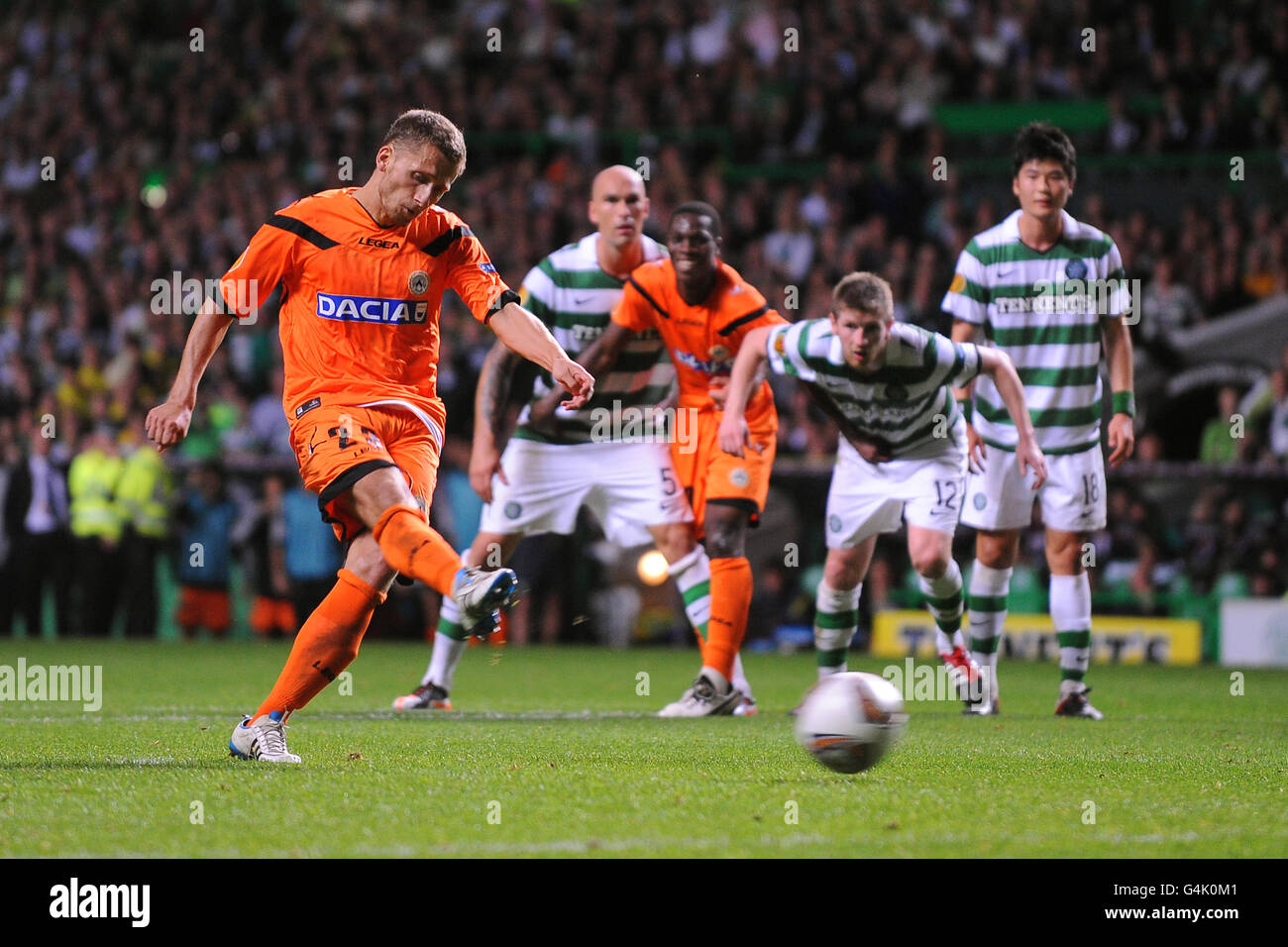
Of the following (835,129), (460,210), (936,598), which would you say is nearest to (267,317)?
(460,210)

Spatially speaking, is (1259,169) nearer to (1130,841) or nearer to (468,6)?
(468,6)

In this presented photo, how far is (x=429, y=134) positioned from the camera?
5.37 metres

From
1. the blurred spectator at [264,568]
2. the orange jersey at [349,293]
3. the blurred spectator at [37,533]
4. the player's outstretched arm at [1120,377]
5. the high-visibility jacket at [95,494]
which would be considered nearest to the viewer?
the orange jersey at [349,293]

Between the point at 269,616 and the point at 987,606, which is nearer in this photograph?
the point at 987,606

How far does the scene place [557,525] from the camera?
8.26 meters

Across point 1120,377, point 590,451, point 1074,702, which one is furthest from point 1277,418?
point 590,451

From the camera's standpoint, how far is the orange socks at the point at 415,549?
483 centimetres

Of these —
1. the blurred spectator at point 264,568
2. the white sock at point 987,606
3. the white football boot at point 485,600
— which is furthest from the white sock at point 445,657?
the blurred spectator at point 264,568

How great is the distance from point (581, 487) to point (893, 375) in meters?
1.74

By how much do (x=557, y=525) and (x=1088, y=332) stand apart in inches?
105

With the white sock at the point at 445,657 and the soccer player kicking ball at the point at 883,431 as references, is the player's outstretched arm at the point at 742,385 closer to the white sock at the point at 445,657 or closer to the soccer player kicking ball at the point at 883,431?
the soccer player kicking ball at the point at 883,431

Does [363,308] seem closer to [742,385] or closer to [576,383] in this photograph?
[576,383]

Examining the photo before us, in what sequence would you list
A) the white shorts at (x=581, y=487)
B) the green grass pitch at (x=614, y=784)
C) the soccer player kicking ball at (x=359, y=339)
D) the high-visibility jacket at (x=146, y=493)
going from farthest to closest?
the high-visibility jacket at (x=146, y=493) < the white shorts at (x=581, y=487) < the soccer player kicking ball at (x=359, y=339) < the green grass pitch at (x=614, y=784)

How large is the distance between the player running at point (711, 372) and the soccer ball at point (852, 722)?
2441 mm
